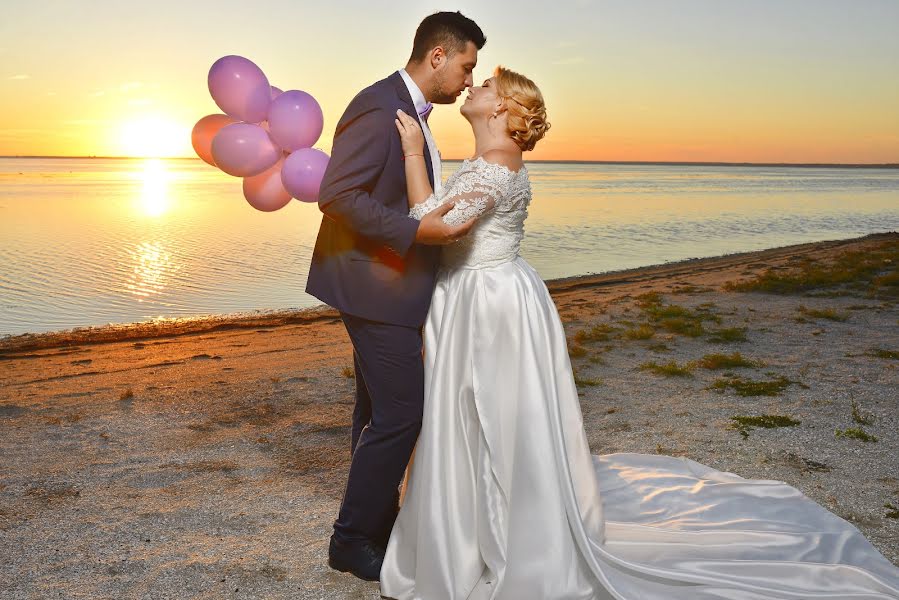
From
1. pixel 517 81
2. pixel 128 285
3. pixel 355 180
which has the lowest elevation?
pixel 128 285

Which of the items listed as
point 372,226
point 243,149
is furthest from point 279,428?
point 372,226

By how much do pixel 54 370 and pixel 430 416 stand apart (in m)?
6.37

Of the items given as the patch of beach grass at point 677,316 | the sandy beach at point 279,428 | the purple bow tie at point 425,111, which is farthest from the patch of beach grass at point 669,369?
the purple bow tie at point 425,111

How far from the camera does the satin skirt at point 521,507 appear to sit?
3.22m

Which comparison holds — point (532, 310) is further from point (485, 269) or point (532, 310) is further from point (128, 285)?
point (128, 285)

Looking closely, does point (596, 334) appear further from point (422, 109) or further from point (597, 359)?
point (422, 109)

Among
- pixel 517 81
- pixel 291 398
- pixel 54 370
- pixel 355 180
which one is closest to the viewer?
pixel 355 180

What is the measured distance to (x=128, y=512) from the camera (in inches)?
166

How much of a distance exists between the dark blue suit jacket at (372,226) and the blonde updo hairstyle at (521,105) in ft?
1.32

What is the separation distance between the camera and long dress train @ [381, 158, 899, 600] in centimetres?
321

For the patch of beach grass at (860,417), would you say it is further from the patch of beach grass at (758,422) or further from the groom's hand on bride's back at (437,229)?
the groom's hand on bride's back at (437,229)

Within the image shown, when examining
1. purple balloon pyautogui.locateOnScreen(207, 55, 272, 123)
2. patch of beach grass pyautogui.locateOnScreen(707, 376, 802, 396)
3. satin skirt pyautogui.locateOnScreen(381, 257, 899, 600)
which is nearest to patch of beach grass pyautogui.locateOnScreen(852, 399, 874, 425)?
patch of beach grass pyautogui.locateOnScreen(707, 376, 802, 396)

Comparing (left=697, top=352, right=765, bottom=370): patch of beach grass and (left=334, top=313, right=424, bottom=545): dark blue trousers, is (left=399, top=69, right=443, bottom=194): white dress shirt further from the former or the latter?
(left=697, top=352, right=765, bottom=370): patch of beach grass

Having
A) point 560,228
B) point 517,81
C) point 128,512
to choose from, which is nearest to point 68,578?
point 128,512
